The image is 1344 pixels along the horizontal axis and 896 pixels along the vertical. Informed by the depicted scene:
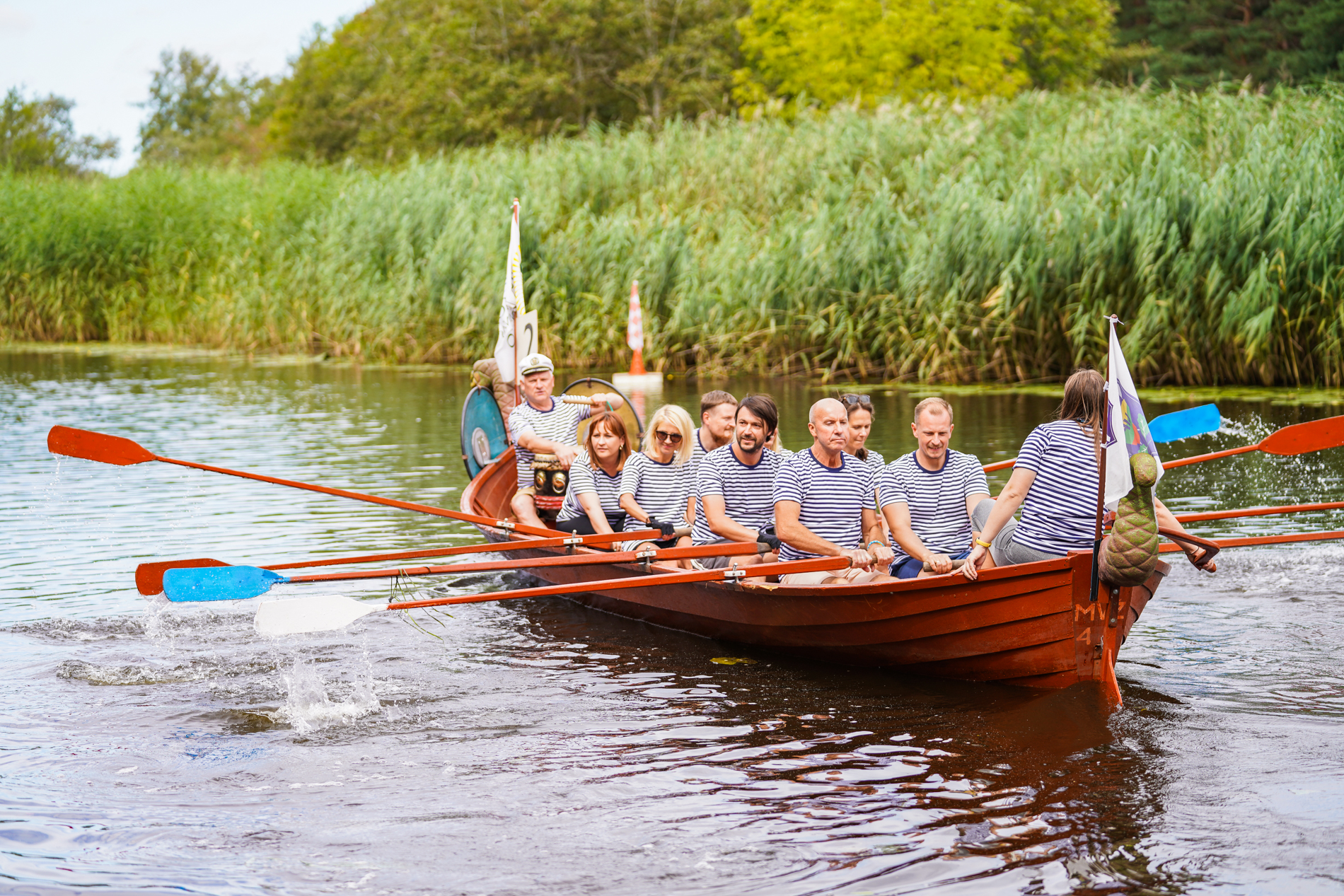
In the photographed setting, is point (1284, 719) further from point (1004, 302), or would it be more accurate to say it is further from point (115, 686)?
point (1004, 302)

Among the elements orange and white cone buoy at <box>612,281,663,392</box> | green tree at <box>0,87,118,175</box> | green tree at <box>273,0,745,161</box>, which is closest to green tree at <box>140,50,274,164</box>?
green tree at <box>0,87,118,175</box>

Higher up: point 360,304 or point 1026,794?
point 360,304

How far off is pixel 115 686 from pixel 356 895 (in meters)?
2.77

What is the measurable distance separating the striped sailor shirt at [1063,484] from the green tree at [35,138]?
51.3m

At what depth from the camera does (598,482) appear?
315 inches

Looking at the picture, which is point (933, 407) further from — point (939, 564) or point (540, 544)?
point (540, 544)

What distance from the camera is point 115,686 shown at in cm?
641

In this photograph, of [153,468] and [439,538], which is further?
[153,468]

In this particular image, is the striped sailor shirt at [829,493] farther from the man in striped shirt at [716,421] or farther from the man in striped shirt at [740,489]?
the man in striped shirt at [716,421]

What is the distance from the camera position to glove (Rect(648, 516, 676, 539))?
7340 millimetres

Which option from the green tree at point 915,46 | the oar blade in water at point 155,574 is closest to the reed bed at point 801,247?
the green tree at point 915,46

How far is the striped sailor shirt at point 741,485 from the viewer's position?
22.8 ft

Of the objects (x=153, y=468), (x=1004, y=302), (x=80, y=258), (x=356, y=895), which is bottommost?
(x=356, y=895)

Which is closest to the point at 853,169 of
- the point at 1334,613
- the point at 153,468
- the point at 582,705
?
the point at 153,468
